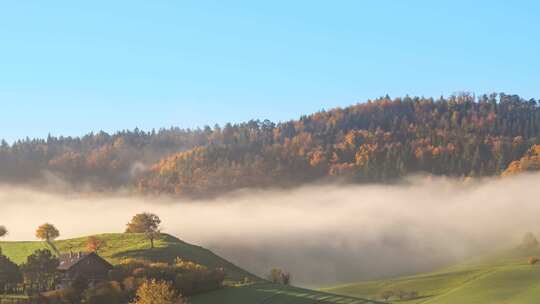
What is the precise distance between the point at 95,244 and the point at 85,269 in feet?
116

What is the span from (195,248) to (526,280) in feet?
235

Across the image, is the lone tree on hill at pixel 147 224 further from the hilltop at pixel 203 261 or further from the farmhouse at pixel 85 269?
the farmhouse at pixel 85 269

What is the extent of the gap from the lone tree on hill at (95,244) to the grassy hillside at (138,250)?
1005mm

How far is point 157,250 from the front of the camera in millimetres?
157000

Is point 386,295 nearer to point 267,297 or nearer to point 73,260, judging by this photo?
point 267,297

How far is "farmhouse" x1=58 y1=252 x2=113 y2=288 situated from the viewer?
126 meters

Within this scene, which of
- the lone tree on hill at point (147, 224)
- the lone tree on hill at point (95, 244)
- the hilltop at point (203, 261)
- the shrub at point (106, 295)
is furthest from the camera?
the lone tree on hill at point (147, 224)

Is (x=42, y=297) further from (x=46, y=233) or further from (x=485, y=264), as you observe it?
(x=485, y=264)

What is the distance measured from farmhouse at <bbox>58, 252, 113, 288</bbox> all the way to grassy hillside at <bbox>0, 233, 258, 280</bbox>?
18293 mm

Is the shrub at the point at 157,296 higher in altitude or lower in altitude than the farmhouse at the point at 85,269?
lower

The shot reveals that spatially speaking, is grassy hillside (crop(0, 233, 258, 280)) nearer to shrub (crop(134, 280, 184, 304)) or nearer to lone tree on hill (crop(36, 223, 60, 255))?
lone tree on hill (crop(36, 223, 60, 255))

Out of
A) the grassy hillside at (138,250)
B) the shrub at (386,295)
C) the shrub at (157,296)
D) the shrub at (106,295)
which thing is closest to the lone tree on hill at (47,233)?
the grassy hillside at (138,250)

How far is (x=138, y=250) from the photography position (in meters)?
157

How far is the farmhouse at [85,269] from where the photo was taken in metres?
126
